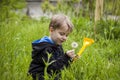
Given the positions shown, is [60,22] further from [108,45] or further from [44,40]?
[108,45]

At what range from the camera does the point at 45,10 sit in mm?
8172

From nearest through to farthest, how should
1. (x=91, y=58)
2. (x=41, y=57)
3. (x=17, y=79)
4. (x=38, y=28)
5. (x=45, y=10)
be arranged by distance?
(x=17, y=79) → (x=41, y=57) → (x=91, y=58) → (x=38, y=28) → (x=45, y=10)

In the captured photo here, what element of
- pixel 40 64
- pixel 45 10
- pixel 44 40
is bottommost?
pixel 45 10

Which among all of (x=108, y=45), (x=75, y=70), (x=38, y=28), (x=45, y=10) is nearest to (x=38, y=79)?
(x=75, y=70)

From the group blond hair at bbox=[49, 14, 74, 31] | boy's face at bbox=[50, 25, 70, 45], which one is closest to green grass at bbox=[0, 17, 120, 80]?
boy's face at bbox=[50, 25, 70, 45]

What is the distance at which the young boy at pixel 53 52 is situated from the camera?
2863mm

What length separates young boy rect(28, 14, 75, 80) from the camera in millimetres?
2863

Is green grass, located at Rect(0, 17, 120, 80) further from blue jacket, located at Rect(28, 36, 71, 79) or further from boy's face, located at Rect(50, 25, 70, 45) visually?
boy's face, located at Rect(50, 25, 70, 45)

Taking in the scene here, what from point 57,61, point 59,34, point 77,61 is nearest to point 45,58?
point 57,61

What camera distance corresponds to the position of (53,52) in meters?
Result: 2.93

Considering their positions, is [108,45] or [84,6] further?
[84,6]

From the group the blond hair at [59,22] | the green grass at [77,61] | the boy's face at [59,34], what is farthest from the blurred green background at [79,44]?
the blond hair at [59,22]

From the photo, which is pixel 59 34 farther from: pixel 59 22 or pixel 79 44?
pixel 79 44

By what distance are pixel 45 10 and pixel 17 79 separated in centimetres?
589
